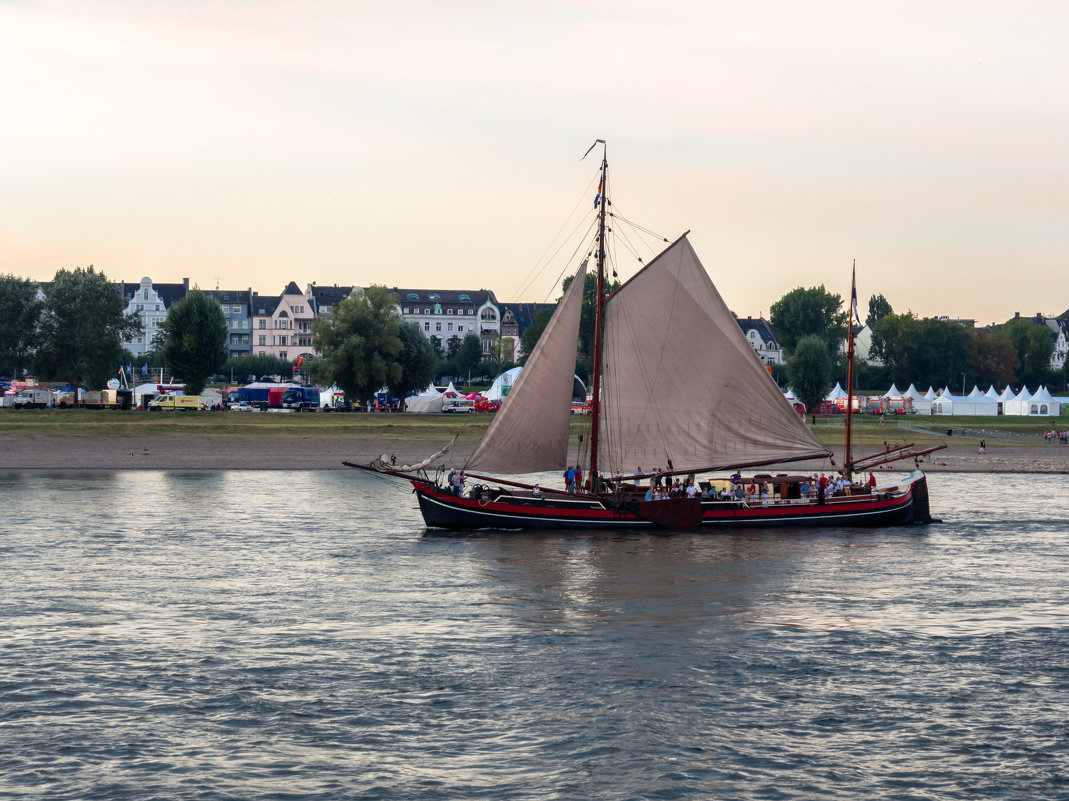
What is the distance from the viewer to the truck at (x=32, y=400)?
13138 centimetres

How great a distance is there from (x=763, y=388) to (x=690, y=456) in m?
5.06

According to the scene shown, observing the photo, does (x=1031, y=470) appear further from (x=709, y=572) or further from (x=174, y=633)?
(x=174, y=633)

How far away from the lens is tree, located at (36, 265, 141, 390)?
472 ft

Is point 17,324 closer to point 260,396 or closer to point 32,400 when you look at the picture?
point 32,400

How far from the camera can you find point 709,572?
1889 inches

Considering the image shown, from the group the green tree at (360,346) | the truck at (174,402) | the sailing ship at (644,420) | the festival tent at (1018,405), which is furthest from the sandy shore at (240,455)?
the festival tent at (1018,405)

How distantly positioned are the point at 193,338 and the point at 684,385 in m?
98.6

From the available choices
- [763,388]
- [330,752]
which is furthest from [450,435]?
[330,752]

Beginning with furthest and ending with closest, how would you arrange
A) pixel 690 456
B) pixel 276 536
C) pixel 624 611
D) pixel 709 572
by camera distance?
pixel 690 456 → pixel 276 536 → pixel 709 572 → pixel 624 611

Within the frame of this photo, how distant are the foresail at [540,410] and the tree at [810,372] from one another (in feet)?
364

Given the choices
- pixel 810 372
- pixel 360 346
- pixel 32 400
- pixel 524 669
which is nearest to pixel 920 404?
pixel 810 372

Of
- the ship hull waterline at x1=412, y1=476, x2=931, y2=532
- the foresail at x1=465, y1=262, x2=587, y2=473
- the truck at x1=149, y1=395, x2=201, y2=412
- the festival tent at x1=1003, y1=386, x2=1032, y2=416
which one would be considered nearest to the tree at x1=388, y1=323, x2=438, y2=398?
the truck at x1=149, y1=395, x2=201, y2=412

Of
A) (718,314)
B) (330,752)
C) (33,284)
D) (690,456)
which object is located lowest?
(330,752)

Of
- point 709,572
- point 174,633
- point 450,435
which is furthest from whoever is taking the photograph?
point 450,435
